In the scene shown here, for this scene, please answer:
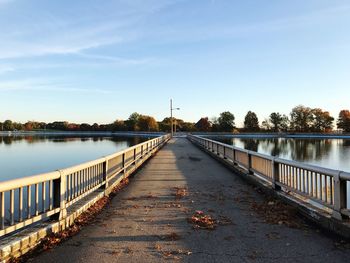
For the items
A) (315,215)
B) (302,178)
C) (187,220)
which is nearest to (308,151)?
(302,178)

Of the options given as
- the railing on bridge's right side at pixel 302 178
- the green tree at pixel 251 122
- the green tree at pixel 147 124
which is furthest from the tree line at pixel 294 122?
the railing on bridge's right side at pixel 302 178

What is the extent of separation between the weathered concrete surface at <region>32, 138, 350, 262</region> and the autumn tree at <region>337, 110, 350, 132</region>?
163m

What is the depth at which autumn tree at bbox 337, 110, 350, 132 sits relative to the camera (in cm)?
15593

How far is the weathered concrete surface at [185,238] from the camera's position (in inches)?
214

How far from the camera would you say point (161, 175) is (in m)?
16.0

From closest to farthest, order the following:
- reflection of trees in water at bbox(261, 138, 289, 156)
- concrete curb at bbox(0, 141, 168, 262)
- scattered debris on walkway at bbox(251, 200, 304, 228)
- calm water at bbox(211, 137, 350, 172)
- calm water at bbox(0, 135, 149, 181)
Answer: concrete curb at bbox(0, 141, 168, 262) → scattered debris on walkway at bbox(251, 200, 304, 228) → calm water at bbox(0, 135, 149, 181) → calm water at bbox(211, 137, 350, 172) → reflection of trees in water at bbox(261, 138, 289, 156)

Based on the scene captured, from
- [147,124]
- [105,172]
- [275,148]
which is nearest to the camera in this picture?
[105,172]

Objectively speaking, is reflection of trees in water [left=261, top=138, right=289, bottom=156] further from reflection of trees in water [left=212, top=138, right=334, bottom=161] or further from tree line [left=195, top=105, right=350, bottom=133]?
tree line [left=195, top=105, right=350, bottom=133]

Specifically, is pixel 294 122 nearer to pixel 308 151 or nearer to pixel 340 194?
pixel 308 151

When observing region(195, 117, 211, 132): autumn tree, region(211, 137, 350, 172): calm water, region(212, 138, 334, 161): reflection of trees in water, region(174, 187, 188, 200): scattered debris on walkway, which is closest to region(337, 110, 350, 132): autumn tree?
region(195, 117, 211, 132): autumn tree

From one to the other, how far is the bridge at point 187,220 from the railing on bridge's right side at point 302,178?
1.0 inches

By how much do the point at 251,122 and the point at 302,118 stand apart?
23.0 m

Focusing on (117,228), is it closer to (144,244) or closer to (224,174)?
(144,244)

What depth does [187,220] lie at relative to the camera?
7719 millimetres
